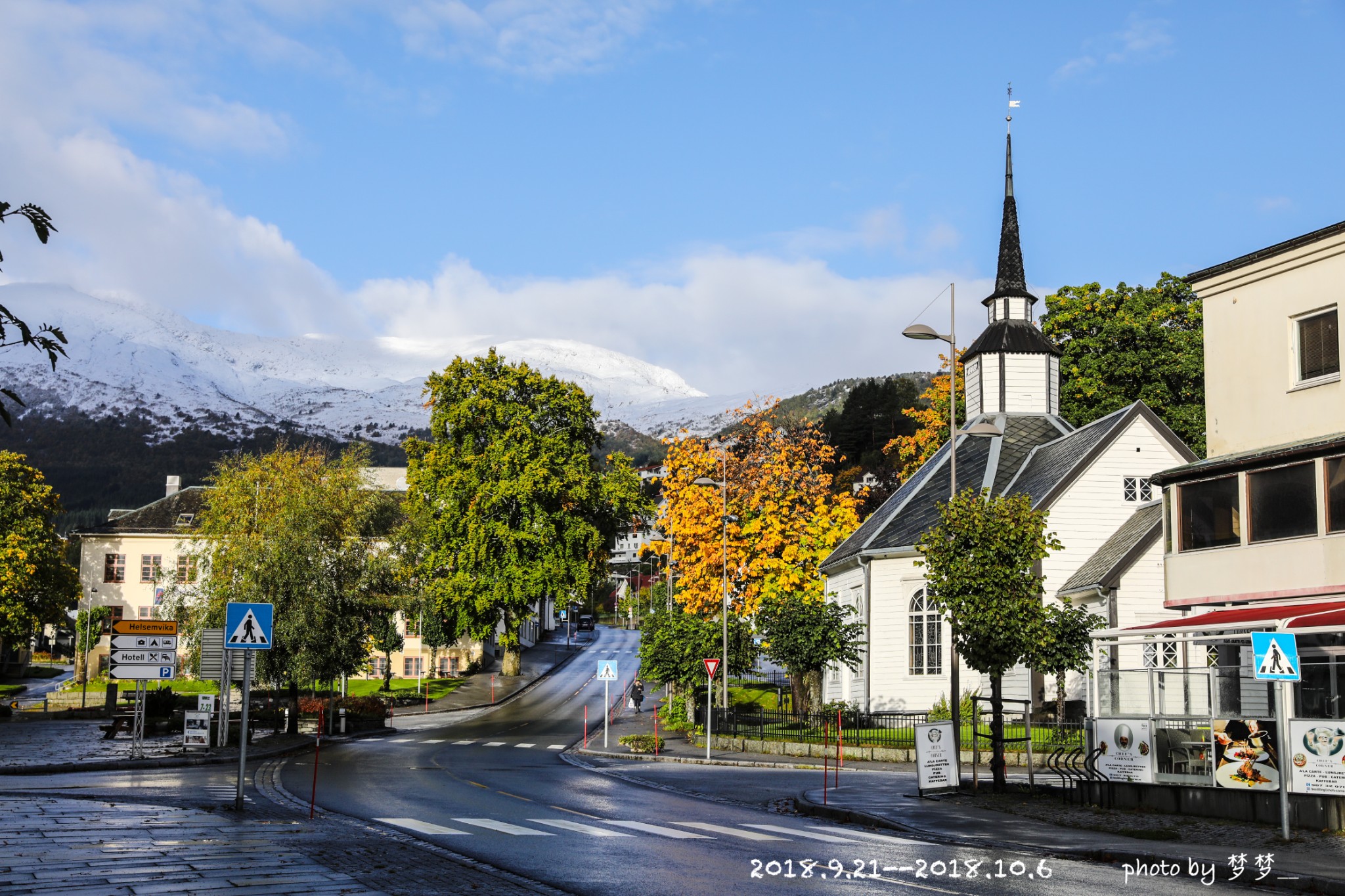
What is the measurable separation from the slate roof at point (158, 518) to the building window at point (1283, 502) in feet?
228

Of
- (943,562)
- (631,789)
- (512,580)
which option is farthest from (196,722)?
(512,580)

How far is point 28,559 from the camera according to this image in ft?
215

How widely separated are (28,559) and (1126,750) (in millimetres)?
60859

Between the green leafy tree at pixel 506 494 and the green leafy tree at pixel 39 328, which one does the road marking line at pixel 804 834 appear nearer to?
the green leafy tree at pixel 39 328

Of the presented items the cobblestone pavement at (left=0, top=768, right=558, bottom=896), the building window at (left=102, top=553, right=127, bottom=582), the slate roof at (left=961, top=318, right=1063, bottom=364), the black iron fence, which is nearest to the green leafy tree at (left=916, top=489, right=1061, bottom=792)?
the black iron fence

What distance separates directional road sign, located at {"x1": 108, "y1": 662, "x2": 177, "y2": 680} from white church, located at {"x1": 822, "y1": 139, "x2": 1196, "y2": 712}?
71.4ft

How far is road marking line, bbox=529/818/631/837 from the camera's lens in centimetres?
1589

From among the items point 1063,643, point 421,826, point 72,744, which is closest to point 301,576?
point 72,744

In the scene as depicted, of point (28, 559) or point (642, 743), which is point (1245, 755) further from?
point (28, 559)

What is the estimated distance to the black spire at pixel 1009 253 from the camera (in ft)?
163

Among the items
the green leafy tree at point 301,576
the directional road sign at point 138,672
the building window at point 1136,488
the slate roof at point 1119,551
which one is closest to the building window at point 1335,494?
the slate roof at point 1119,551

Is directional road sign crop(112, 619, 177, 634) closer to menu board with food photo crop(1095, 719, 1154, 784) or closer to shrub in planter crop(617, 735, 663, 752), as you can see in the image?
shrub in planter crop(617, 735, 663, 752)

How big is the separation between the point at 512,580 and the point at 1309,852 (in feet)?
155

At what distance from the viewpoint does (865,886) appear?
11492mm
